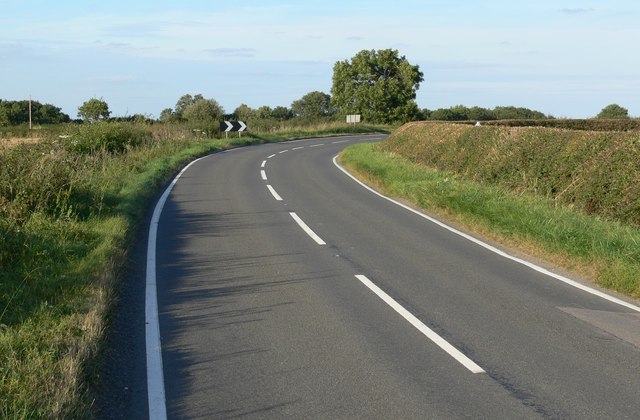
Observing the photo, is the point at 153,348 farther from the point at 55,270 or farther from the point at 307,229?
the point at 307,229

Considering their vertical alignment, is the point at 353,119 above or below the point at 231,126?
above

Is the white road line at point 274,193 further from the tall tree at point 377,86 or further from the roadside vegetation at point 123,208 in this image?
the tall tree at point 377,86

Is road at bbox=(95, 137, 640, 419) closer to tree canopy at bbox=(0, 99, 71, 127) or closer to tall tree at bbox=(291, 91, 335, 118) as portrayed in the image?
tree canopy at bbox=(0, 99, 71, 127)

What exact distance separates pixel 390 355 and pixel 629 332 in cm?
273

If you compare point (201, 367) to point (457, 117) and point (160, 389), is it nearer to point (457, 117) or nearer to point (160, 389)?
point (160, 389)

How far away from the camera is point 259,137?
51.0 meters

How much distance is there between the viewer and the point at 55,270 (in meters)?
9.20

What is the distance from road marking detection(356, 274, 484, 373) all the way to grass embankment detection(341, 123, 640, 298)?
3.17 m

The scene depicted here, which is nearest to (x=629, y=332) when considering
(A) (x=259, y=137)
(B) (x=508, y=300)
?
(B) (x=508, y=300)

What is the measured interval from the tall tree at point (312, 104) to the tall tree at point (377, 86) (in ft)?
118

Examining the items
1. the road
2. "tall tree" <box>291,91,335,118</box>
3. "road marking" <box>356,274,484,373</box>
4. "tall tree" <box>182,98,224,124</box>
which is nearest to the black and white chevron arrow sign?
"tall tree" <box>182,98,224,124</box>

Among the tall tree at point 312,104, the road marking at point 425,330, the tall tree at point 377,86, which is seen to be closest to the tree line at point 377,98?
the tall tree at point 377,86

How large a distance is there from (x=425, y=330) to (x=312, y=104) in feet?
377

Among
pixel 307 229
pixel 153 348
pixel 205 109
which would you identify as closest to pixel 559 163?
pixel 307 229
